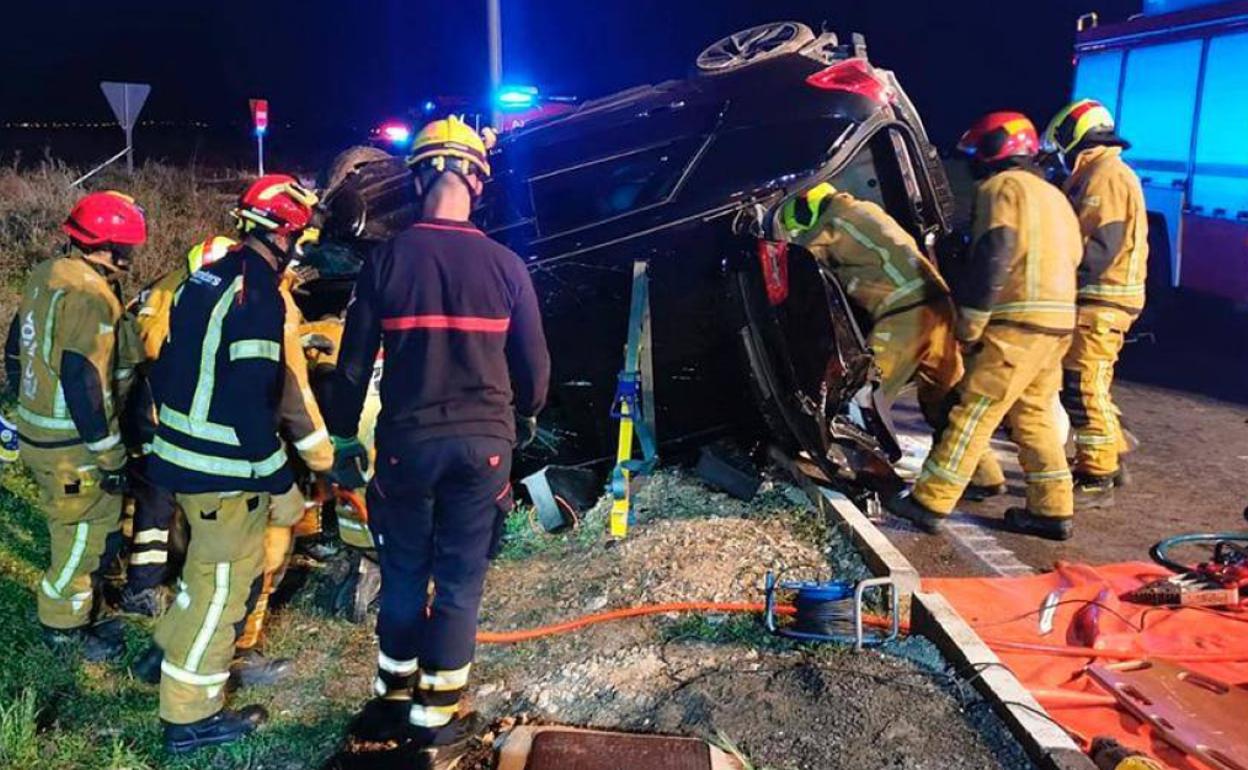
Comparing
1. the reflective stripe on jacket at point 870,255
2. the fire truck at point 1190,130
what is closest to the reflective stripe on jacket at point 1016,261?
the reflective stripe on jacket at point 870,255

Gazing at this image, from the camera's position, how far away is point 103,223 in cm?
391

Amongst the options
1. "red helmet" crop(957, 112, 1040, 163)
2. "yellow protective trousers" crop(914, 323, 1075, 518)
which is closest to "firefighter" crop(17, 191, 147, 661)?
"yellow protective trousers" crop(914, 323, 1075, 518)

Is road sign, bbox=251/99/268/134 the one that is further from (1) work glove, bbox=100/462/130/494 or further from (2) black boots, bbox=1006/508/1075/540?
(2) black boots, bbox=1006/508/1075/540

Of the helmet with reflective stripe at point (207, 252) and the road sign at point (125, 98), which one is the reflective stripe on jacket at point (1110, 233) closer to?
the helmet with reflective stripe at point (207, 252)

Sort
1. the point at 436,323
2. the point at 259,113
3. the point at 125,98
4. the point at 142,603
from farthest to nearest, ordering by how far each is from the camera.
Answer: the point at 259,113
the point at 125,98
the point at 142,603
the point at 436,323

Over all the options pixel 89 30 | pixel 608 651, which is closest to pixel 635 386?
pixel 608 651

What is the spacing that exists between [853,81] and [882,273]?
3.30 ft

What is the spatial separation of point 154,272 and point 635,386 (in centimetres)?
667

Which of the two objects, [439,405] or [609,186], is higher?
[609,186]

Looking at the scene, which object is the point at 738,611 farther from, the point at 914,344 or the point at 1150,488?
the point at 1150,488

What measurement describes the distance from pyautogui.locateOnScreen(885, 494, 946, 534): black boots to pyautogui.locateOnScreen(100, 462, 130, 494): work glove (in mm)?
3338

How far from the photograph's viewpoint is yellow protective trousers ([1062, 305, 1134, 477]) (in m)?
5.32

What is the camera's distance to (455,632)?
3154 millimetres

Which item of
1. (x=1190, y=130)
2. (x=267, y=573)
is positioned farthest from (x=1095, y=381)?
(x=1190, y=130)
